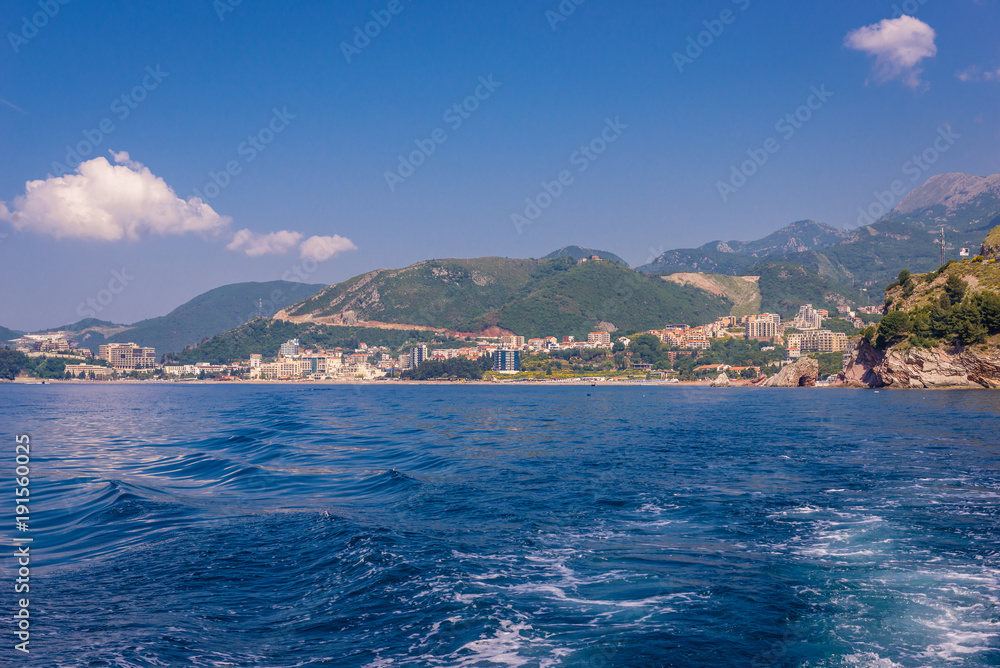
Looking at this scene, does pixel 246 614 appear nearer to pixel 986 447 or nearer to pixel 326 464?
pixel 326 464

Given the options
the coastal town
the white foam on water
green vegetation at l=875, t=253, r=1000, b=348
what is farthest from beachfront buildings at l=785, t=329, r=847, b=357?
the white foam on water

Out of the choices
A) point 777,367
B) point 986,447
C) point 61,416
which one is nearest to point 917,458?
point 986,447

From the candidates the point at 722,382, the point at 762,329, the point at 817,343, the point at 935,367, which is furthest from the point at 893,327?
the point at 762,329

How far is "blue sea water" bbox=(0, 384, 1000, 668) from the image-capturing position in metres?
6.46

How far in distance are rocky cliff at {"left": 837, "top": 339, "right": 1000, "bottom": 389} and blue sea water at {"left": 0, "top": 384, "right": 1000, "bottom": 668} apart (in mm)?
50094

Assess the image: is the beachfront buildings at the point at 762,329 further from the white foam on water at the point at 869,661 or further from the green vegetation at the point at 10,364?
the green vegetation at the point at 10,364

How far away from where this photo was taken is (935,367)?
6412 centimetres

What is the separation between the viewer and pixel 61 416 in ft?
137

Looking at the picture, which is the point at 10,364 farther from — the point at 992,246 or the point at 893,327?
the point at 992,246

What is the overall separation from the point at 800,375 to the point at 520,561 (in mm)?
107358

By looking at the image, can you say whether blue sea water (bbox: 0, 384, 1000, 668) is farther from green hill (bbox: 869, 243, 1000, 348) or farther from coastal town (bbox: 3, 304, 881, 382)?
coastal town (bbox: 3, 304, 881, 382)

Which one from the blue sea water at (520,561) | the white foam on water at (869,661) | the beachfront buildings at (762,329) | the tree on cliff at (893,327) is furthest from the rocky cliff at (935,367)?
the beachfront buildings at (762,329)

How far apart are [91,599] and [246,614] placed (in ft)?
7.17

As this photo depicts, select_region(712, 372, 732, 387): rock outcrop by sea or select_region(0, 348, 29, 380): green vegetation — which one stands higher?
select_region(0, 348, 29, 380): green vegetation
